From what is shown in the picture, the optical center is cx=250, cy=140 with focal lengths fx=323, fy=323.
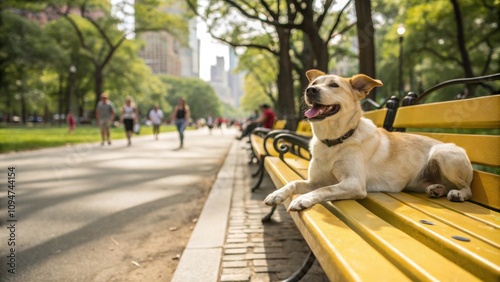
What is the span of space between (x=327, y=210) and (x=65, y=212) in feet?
12.2

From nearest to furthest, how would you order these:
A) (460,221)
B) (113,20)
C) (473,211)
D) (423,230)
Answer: (423,230), (460,221), (473,211), (113,20)

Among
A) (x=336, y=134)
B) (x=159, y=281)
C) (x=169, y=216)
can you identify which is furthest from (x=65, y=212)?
(x=336, y=134)

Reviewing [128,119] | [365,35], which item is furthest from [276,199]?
[128,119]

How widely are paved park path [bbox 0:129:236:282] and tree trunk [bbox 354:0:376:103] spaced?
3584 millimetres

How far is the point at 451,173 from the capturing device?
2195 mm

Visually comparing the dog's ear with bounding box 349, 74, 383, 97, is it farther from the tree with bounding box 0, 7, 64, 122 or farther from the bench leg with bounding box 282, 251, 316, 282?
the tree with bounding box 0, 7, 64, 122

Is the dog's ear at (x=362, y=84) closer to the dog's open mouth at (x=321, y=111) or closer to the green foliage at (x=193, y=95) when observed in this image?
the dog's open mouth at (x=321, y=111)

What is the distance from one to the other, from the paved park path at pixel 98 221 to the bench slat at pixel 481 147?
2383mm

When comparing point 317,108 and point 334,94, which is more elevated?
point 334,94

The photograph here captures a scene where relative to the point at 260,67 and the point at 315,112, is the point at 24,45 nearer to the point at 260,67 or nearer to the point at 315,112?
the point at 260,67

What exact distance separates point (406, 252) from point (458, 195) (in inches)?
47.1

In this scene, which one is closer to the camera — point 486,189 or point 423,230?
point 423,230

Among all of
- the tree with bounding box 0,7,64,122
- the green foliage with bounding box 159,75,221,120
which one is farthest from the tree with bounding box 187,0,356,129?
the green foliage with bounding box 159,75,221,120

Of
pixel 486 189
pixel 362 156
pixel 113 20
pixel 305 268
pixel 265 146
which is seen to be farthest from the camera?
pixel 113 20
